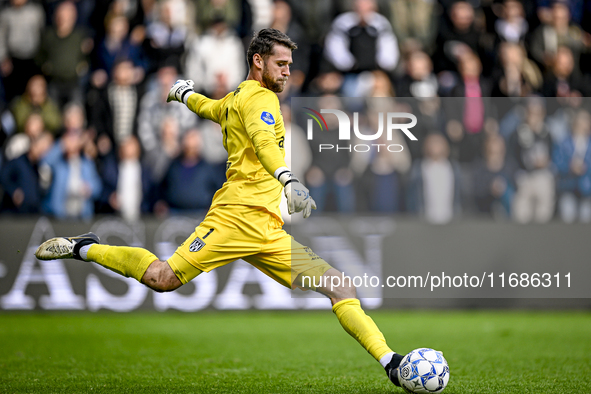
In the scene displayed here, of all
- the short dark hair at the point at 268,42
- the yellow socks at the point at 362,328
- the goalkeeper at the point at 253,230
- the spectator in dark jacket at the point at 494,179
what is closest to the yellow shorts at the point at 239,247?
the goalkeeper at the point at 253,230

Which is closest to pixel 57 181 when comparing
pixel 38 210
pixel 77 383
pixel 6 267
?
pixel 38 210

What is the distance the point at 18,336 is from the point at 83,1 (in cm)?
708

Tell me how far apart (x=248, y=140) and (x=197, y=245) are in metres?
0.80

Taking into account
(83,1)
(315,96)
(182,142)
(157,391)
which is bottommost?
(157,391)

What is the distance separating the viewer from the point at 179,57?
40.2 feet

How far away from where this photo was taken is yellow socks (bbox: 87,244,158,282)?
5133 millimetres

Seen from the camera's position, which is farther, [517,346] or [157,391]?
[517,346]

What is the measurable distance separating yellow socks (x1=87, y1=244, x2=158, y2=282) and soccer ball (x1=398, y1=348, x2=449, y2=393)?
1.89 metres

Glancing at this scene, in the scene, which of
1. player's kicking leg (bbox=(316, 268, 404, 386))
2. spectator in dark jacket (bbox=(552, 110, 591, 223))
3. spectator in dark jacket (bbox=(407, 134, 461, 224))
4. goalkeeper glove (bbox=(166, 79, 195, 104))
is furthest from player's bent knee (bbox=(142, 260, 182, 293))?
spectator in dark jacket (bbox=(552, 110, 591, 223))

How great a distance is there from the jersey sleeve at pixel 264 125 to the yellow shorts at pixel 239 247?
0.58m

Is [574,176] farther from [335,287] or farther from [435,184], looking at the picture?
[335,287]

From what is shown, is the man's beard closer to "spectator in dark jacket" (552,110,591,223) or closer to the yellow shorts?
the yellow shorts

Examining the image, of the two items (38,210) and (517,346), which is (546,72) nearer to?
(517,346)

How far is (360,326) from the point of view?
192 inches
